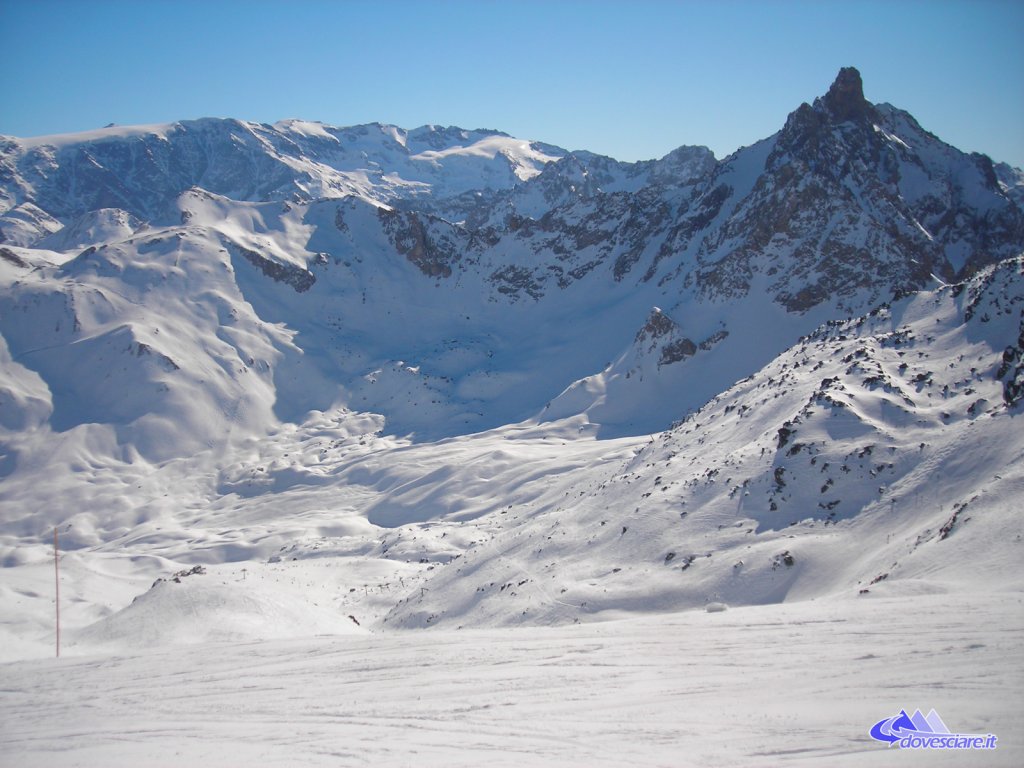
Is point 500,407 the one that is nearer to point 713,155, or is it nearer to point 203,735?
point 203,735

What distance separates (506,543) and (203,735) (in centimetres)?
2310

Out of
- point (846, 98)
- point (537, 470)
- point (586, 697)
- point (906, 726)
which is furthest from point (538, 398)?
point (906, 726)

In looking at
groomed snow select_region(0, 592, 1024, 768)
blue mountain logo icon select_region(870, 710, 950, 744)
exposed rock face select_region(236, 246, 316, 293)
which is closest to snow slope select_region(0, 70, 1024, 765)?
groomed snow select_region(0, 592, 1024, 768)

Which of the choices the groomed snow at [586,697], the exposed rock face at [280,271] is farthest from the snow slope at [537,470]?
the exposed rock face at [280,271]

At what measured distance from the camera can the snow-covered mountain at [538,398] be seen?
26.7m

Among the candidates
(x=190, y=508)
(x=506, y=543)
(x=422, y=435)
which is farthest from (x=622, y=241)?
(x=506, y=543)

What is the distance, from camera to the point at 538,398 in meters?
85.4

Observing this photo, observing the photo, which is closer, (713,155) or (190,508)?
(190,508)

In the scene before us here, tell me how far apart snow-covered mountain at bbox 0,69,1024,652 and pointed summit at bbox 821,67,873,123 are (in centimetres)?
40

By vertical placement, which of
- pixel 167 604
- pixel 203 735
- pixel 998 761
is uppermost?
pixel 998 761

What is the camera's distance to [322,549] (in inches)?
2099
